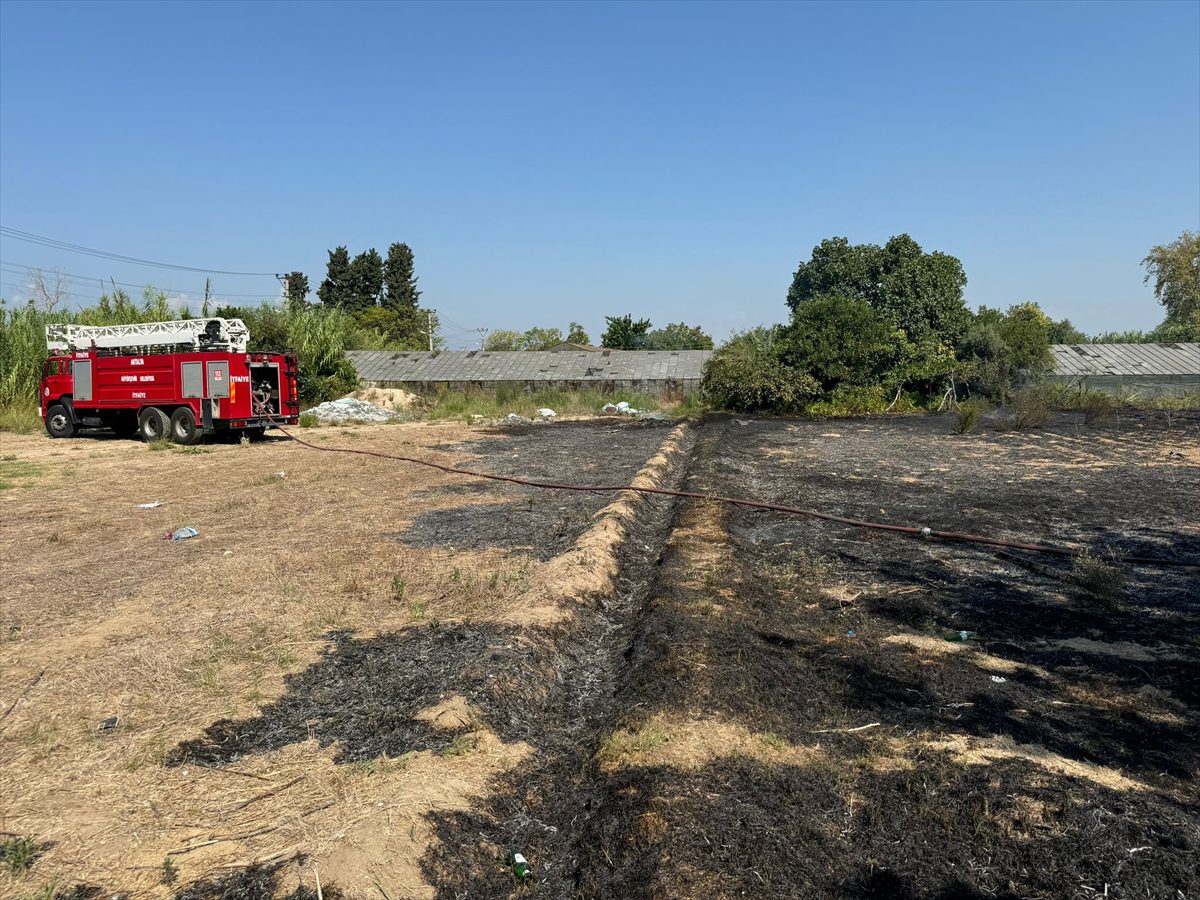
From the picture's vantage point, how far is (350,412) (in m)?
30.2

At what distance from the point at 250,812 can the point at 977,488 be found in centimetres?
1134

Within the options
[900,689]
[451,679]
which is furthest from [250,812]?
[900,689]

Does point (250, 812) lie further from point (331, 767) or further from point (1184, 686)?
point (1184, 686)

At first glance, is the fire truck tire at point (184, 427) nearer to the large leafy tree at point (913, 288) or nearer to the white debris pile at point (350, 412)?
the white debris pile at point (350, 412)

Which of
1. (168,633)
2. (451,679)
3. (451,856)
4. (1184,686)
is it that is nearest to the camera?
(451,856)

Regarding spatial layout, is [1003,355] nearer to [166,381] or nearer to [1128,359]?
[1128,359]

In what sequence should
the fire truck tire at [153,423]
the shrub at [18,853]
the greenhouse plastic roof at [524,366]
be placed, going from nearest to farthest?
1. the shrub at [18,853]
2. the fire truck tire at [153,423]
3. the greenhouse plastic roof at [524,366]

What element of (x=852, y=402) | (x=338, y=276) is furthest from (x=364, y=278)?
(x=852, y=402)

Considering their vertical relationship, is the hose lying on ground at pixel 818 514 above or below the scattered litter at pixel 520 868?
above

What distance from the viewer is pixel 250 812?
3729 millimetres

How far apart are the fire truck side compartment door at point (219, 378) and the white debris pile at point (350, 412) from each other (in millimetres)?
8761

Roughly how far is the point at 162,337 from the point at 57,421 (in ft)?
16.0

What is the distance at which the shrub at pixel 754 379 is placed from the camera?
32469mm

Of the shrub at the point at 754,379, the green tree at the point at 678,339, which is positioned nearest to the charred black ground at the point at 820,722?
the shrub at the point at 754,379
